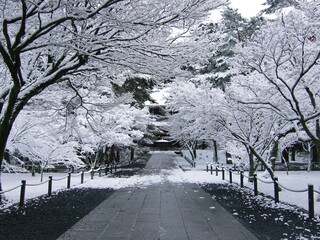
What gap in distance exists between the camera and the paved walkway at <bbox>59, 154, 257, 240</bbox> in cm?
625

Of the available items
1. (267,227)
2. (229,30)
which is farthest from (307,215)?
(229,30)

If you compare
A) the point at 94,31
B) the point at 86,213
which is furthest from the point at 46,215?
the point at 94,31

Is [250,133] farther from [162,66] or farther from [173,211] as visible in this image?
[162,66]

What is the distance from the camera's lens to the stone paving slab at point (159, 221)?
6246 millimetres

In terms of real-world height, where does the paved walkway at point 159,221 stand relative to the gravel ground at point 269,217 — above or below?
below

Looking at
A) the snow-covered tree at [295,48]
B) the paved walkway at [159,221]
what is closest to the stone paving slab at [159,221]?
the paved walkway at [159,221]

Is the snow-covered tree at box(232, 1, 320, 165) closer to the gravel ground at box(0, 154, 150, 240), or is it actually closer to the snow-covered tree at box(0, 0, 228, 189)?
the snow-covered tree at box(0, 0, 228, 189)

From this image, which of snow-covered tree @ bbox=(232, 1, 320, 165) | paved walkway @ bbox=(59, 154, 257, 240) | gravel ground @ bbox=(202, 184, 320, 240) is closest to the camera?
paved walkway @ bbox=(59, 154, 257, 240)

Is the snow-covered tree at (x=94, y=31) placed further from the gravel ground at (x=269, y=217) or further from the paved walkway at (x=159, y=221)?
the gravel ground at (x=269, y=217)

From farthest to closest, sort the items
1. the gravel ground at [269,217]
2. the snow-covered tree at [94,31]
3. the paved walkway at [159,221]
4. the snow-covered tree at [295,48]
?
the snow-covered tree at [295,48]
the gravel ground at [269,217]
the paved walkway at [159,221]
the snow-covered tree at [94,31]

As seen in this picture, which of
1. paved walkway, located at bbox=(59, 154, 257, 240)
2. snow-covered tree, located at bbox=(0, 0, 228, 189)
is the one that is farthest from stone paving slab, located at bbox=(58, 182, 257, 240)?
snow-covered tree, located at bbox=(0, 0, 228, 189)

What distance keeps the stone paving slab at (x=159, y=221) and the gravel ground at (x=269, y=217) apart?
33cm

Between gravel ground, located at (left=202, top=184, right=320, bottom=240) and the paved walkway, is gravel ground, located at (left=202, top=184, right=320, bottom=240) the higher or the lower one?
the higher one

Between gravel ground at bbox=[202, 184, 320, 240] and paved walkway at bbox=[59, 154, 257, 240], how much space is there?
1.13 ft
